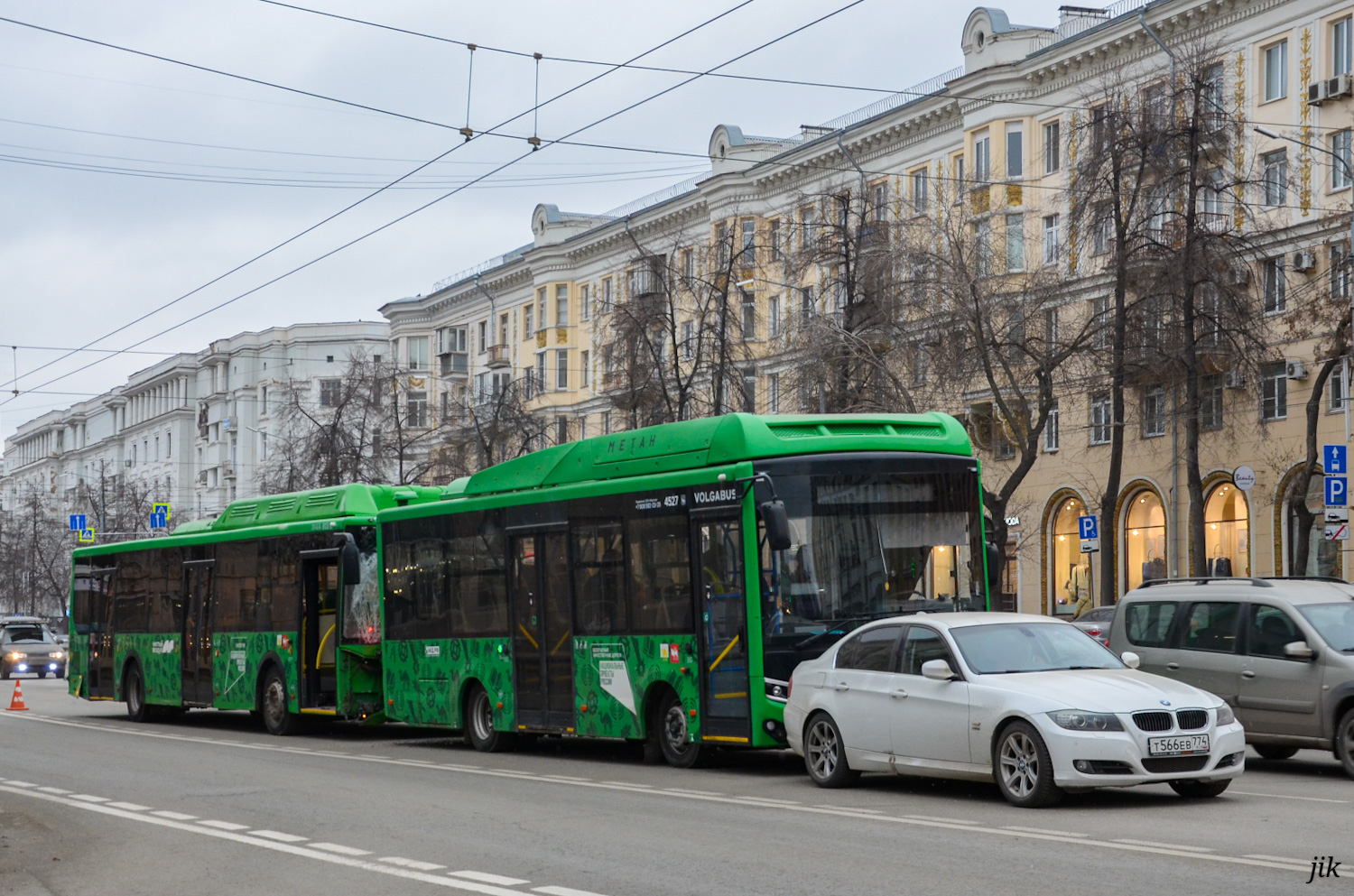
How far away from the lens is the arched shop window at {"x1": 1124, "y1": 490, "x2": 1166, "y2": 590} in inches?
1774

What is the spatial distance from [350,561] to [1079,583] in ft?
95.1

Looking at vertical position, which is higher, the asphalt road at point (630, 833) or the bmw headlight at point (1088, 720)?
the bmw headlight at point (1088, 720)

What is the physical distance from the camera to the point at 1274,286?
123 ft

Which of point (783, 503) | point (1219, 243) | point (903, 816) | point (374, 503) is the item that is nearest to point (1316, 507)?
point (1219, 243)

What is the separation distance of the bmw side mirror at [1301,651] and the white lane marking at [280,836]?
8465mm


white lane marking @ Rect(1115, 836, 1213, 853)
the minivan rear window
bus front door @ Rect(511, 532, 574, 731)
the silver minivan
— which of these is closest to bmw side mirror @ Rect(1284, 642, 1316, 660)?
the silver minivan

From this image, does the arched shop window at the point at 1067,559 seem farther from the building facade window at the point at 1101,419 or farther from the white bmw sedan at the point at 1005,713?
the white bmw sedan at the point at 1005,713

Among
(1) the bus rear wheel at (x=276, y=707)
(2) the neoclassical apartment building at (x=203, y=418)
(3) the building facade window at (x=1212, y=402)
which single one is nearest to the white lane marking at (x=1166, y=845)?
(1) the bus rear wheel at (x=276, y=707)

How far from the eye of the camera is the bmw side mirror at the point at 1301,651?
1520 centimetres

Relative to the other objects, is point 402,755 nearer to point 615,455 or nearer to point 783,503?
point 615,455

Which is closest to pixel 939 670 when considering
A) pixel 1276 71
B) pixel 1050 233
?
pixel 1276 71

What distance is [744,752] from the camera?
19266 millimetres

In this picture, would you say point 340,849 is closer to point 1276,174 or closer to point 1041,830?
point 1041,830

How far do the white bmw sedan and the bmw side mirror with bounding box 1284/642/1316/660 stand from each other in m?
2.26
